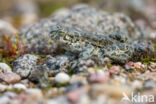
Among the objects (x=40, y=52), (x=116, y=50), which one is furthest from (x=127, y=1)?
(x=116, y=50)

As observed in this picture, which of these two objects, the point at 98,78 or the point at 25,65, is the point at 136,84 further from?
the point at 25,65

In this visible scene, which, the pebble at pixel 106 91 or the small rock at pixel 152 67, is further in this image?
the small rock at pixel 152 67

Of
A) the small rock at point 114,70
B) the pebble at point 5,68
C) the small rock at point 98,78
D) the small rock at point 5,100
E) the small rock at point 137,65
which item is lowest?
the small rock at point 5,100

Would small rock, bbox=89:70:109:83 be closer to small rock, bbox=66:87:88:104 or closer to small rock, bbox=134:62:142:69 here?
small rock, bbox=66:87:88:104

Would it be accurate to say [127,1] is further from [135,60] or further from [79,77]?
[79,77]

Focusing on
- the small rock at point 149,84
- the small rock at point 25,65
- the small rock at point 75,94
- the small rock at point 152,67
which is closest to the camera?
the small rock at point 75,94

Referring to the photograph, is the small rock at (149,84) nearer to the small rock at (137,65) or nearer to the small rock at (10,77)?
the small rock at (137,65)

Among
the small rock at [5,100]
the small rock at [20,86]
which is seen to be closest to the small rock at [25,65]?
the small rock at [20,86]
